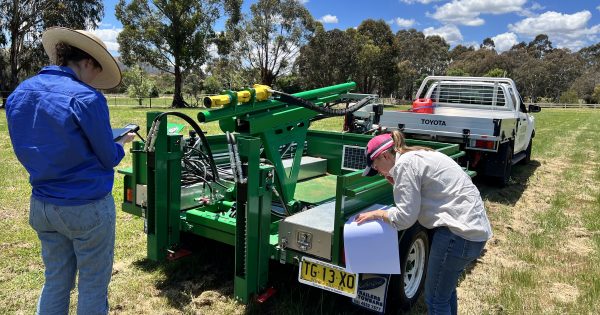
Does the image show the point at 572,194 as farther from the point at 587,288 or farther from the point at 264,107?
the point at 264,107

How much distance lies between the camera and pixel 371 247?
8.96ft

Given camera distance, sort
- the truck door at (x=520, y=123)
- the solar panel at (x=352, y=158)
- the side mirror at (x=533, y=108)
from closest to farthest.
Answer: the solar panel at (x=352, y=158) < the truck door at (x=520, y=123) < the side mirror at (x=533, y=108)

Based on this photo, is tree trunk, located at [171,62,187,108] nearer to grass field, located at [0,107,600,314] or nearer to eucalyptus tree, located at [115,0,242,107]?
eucalyptus tree, located at [115,0,242,107]

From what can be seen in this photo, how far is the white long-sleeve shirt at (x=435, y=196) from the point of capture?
2578 mm

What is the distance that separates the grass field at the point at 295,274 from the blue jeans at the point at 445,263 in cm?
82

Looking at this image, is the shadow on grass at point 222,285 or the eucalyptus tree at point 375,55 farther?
the eucalyptus tree at point 375,55

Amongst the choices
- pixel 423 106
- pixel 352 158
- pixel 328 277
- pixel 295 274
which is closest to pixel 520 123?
pixel 423 106

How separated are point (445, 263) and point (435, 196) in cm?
43

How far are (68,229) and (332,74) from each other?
130ft

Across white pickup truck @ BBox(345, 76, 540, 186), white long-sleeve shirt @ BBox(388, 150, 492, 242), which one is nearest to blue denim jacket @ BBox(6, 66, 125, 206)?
white long-sleeve shirt @ BBox(388, 150, 492, 242)

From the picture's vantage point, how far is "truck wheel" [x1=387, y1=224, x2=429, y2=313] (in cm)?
329

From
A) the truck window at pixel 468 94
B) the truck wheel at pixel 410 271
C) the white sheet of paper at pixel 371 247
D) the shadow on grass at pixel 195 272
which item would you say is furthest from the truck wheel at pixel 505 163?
the white sheet of paper at pixel 371 247

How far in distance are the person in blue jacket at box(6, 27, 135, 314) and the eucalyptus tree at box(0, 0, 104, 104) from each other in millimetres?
31773

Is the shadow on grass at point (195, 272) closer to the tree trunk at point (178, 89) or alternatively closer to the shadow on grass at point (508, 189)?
the shadow on grass at point (508, 189)
